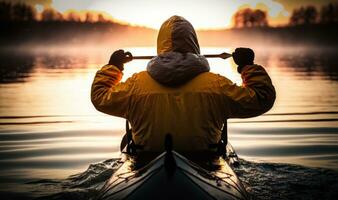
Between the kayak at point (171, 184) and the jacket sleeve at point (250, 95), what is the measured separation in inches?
34.7

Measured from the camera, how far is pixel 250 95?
17.2 feet

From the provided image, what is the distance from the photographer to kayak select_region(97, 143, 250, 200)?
13.0 feet

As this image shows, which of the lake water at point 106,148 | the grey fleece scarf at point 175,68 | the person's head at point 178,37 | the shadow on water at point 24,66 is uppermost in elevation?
the person's head at point 178,37

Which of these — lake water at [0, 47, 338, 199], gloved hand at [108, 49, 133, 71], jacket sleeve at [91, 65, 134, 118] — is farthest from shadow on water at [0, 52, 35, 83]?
jacket sleeve at [91, 65, 134, 118]

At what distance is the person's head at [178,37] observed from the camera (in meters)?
5.55

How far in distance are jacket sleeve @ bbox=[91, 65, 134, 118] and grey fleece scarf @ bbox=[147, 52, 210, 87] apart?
0.36 m

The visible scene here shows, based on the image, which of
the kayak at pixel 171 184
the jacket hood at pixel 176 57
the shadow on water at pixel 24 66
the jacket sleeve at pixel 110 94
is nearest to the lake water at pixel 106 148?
the jacket sleeve at pixel 110 94

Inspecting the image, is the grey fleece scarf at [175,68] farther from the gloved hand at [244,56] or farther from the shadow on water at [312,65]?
the shadow on water at [312,65]

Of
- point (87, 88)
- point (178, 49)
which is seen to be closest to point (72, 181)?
point (178, 49)

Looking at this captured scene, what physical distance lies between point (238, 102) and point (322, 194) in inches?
111

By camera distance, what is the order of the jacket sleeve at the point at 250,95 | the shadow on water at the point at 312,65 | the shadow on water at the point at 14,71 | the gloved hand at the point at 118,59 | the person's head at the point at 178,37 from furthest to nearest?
the shadow on water at the point at 312,65
the shadow on water at the point at 14,71
the gloved hand at the point at 118,59
the person's head at the point at 178,37
the jacket sleeve at the point at 250,95

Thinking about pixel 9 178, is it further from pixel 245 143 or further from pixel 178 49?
pixel 245 143

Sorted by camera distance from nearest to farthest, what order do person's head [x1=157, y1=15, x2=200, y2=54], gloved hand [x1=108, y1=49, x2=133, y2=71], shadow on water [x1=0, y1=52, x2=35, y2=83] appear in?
person's head [x1=157, y1=15, x2=200, y2=54] < gloved hand [x1=108, y1=49, x2=133, y2=71] < shadow on water [x1=0, y1=52, x2=35, y2=83]

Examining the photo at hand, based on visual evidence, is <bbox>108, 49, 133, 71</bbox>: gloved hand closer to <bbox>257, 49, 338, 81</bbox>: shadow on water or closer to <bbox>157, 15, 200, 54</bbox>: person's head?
<bbox>157, 15, 200, 54</bbox>: person's head
